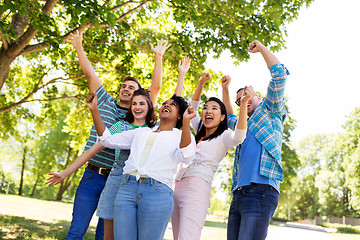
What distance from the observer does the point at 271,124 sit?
3.61m

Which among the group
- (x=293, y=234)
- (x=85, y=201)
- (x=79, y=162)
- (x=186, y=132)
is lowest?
(x=293, y=234)

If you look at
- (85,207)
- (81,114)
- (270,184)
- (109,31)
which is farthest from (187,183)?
(81,114)

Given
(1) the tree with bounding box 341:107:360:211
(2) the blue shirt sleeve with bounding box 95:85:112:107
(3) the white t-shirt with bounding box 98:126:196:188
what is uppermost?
(1) the tree with bounding box 341:107:360:211

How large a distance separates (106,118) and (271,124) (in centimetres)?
185

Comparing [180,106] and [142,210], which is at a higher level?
[180,106]

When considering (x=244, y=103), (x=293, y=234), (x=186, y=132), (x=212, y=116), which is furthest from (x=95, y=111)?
(x=293, y=234)

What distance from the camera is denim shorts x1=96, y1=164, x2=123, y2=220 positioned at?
11.4 ft

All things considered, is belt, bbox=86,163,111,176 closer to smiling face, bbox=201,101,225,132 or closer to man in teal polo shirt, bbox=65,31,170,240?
man in teal polo shirt, bbox=65,31,170,240

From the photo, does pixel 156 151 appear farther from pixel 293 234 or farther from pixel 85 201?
pixel 293 234

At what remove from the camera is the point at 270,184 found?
334cm

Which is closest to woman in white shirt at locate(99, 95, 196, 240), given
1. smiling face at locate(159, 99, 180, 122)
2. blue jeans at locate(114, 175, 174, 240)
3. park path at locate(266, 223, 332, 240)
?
blue jeans at locate(114, 175, 174, 240)

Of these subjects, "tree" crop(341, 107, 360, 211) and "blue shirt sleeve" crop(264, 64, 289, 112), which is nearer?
"blue shirt sleeve" crop(264, 64, 289, 112)

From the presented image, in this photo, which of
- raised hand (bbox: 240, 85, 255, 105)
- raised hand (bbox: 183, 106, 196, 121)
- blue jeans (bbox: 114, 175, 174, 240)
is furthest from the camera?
raised hand (bbox: 240, 85, 255, 105)

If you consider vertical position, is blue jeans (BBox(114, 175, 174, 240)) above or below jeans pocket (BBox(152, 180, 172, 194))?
below
